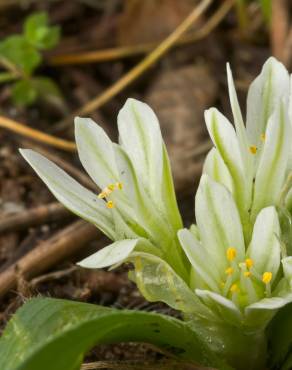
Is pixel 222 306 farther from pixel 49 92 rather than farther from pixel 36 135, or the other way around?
pixel 49 92

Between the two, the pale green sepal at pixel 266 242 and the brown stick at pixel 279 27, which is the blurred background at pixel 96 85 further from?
the pale green sepal at pixel 266 242

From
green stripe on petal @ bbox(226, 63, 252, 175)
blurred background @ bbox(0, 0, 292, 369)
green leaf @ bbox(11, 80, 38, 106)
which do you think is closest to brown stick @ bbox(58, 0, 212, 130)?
blurred background @ bbox(0, 0, 292, 369)

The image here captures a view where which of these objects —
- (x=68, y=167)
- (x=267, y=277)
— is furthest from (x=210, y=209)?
(x=68, y=167)

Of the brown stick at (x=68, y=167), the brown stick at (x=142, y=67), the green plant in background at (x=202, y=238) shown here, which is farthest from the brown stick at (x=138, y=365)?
the brown stick at (x=142, y=67)

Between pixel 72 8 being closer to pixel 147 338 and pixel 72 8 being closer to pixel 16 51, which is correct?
pixel 16 51

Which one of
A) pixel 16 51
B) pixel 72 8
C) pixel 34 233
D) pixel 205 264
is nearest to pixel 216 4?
pixel 72 8
